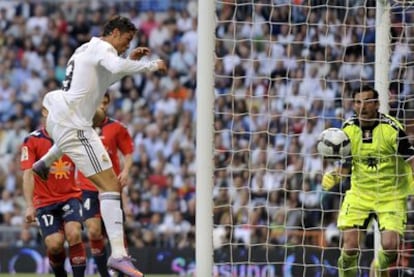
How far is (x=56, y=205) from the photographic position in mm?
11273

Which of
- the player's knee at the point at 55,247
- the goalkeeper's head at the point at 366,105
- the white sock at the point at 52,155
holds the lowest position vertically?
the player's knee at the point at 55,247

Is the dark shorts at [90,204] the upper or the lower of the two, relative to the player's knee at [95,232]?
upper

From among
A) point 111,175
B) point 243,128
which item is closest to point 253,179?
point 243,128

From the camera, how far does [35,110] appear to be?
64.7 ft

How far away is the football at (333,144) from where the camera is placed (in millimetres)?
10430

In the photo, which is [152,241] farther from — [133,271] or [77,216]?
[133,271]

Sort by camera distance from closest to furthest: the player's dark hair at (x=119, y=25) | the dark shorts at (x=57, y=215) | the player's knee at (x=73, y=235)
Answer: the player's dark hair at (x=119, y=25) → the player's knee at (x=73, y=235) → the dark shorts at (x=57, y=215)

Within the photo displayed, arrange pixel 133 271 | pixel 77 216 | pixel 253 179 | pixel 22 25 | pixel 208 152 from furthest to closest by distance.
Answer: pixel 22 25
pixel 253 179
pixel 77 216
pixel 208 152
pixel 133 271

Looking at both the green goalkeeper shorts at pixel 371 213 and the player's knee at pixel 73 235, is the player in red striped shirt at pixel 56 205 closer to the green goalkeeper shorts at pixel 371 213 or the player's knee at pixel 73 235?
the player's knee at pixel 73 235

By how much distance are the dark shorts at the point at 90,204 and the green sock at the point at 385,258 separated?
2.77m

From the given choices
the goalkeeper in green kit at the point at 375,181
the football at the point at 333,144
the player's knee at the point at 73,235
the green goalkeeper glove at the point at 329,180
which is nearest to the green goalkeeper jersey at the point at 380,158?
the goalkeeper in green kit at the point at 375,181

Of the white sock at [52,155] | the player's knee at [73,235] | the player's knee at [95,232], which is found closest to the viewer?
the white sock at [52,155]

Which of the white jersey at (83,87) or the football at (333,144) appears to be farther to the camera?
the football at (333,144)

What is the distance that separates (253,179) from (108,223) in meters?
7.21
